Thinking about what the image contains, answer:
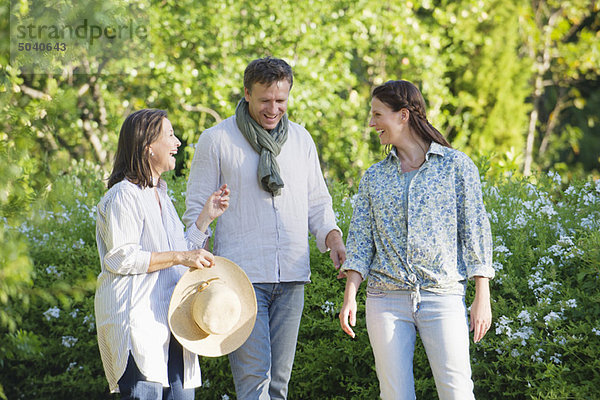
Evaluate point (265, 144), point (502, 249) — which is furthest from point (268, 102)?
point (502, 249)

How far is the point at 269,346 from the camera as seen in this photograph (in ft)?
9.93

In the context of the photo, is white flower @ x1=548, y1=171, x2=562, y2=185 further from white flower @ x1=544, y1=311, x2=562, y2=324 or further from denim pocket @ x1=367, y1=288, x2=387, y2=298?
denim pocket @ x1=367, y1=288, x2=387, y2=298

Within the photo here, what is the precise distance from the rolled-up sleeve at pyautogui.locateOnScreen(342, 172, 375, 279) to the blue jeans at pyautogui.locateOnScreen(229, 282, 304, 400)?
415 millimetres

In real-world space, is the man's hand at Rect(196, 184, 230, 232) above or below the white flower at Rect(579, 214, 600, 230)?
above

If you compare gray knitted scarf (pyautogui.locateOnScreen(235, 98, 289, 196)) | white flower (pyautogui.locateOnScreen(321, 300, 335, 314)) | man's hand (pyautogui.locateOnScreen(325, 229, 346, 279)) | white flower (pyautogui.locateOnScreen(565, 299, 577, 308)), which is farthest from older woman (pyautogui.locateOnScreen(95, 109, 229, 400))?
white flower (pyautogui.locateOnScreen(565, 299, 577, 308))

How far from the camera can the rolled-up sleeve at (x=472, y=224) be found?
268cm

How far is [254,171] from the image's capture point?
3092 millimetres

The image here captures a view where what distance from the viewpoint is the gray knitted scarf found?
9.96ft

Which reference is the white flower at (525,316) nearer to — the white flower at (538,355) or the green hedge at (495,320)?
the green hedge at (495,320)

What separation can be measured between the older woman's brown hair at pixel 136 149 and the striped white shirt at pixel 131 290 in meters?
0.05

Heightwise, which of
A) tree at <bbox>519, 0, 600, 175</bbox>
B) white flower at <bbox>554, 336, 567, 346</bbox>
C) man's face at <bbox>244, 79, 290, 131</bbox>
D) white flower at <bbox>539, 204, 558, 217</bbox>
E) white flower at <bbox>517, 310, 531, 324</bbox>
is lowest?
white flower at <bbox>554, 336, 567, 346</bbox>

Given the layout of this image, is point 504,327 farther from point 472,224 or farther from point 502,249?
point 472,224

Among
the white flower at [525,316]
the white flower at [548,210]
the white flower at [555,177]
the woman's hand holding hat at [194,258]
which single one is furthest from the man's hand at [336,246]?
the white flower at [555,177]

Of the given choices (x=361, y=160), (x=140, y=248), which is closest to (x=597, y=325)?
(x=140, y=248)
